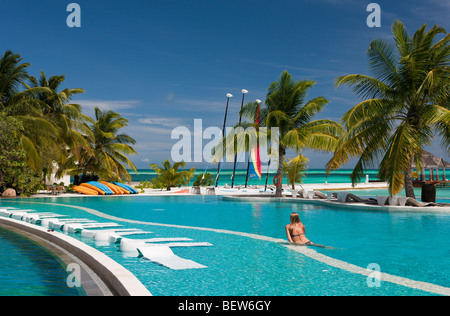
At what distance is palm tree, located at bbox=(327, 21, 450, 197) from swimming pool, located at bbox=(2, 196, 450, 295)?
8.85 ft

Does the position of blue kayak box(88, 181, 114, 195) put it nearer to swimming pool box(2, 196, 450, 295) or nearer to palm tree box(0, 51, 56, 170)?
palm tree box(0, 51, 56, 170)

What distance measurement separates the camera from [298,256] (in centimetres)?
693

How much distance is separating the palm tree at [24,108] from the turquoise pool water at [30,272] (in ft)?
42.0

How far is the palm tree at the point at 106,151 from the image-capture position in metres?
25.6

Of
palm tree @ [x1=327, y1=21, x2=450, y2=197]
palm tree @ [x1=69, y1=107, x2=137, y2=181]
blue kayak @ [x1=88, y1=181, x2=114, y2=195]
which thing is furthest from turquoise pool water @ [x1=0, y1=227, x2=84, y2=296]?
palm tree @ [x1=69, y1=107, x2=137, y2=181]

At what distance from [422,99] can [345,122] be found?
9.86ft

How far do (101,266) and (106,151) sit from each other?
2229 cm

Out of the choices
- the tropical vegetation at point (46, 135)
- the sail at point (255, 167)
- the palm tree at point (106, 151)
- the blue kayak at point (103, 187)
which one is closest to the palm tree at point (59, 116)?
the tropical vegetation at point (46, 135)

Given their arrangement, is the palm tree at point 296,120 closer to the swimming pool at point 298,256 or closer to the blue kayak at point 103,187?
the swimming pool at point 298,256

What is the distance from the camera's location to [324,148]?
20.2 m

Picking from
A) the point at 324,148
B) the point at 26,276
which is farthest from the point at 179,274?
the point at 324,148

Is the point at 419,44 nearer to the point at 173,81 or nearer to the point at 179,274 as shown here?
the point at 179,274

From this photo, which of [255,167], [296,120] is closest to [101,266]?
[296,120]

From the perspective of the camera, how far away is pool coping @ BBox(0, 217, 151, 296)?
14.3 feet
